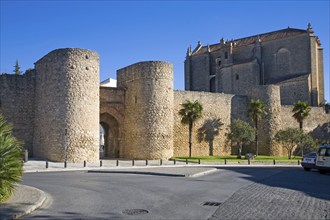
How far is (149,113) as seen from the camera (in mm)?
32125

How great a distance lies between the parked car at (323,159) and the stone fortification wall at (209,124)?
1620cm

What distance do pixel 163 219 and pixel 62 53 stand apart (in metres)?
21.8

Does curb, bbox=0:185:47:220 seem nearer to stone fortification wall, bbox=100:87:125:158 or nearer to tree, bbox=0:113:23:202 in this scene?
tree, bbox=0:113:23:202

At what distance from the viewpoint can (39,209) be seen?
29.9ft

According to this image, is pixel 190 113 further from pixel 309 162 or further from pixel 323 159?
pixel 323 159

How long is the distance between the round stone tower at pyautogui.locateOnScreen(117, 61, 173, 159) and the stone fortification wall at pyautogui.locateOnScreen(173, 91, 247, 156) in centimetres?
286

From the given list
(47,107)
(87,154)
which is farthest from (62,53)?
(87,154)

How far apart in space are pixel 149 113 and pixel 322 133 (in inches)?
1081

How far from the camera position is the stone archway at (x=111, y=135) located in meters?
34.4

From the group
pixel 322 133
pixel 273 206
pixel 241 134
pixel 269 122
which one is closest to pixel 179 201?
pixel 273 206

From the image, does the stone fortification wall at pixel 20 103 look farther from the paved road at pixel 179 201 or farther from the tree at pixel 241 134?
the tree at pixel 241 134

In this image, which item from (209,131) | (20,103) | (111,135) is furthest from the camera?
(209,131)

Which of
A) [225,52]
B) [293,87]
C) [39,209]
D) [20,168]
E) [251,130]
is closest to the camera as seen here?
[39,209]

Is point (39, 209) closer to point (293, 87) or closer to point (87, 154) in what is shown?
point (87, 154)
